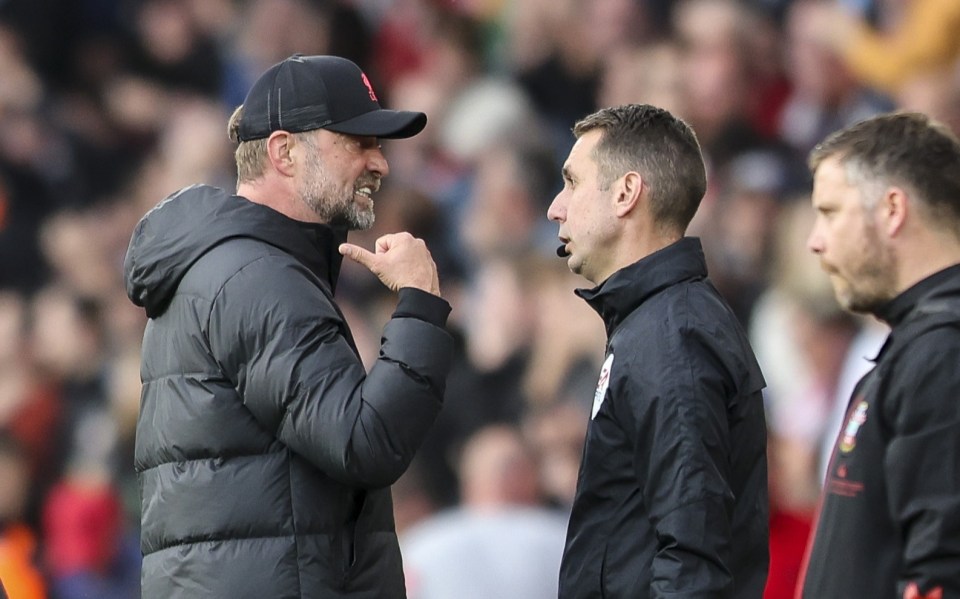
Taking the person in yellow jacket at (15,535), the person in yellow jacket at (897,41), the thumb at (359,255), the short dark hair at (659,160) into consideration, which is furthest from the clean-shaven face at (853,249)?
the person in yellow jacket at (15,535)

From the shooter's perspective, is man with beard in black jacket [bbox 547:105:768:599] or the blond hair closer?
man with beard in black jacket [bbox 547:105:768:599]

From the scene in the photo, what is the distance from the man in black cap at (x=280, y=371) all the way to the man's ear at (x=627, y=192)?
1.08ft

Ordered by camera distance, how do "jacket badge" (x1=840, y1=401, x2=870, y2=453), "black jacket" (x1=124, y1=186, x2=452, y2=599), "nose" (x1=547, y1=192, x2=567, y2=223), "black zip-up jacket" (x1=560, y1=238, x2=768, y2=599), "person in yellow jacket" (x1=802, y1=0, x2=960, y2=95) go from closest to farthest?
"jacket badge" (x1=840, y1=401, x2=870, y2=453) → "black zip-up jacket" (x1=560, y1=238, x2=768, y2=599) → "black jacket" (x1=124, y1=186, x2=452, y2=599) → "nose" (x1=547, y1=192, x2=567, y2=223) → "person in yellow jacket" (x1=802, y1=0, x2=960, y2=95)

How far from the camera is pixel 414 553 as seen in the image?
509 centimetres

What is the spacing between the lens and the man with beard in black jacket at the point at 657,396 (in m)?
1.99

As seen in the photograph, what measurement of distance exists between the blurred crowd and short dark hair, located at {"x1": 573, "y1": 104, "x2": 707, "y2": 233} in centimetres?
254

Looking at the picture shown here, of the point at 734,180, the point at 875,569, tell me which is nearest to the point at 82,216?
the point at 734,180

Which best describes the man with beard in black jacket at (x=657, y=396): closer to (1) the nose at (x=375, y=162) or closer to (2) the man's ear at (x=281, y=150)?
(1) the nose at (x=375, y=162)

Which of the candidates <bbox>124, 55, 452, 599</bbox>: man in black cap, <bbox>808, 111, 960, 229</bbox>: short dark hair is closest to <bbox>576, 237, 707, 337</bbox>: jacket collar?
<bbox>124, 55, 452, 599</bbox>: man in black cap

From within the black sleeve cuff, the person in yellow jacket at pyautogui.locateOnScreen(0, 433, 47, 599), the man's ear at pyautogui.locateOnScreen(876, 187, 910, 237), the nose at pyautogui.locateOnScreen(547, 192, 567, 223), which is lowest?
the person in yellow jacket at pyautogui.locateOnScreen(0, 433, 47, 599)

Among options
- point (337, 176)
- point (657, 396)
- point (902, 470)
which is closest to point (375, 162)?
point (337, 176)

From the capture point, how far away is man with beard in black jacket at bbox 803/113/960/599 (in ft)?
5.49

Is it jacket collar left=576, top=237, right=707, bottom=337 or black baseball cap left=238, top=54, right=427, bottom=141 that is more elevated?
black baseball cap left=238, top=54, right=427, bottom=141

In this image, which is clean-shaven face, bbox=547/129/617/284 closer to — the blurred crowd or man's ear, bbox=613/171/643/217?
man's ear, bbox=613/171/643/217
